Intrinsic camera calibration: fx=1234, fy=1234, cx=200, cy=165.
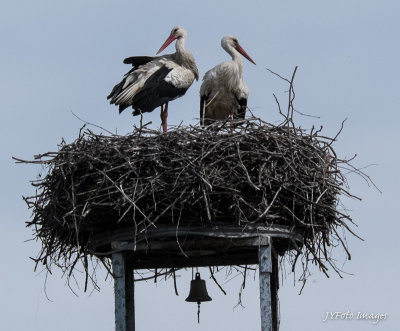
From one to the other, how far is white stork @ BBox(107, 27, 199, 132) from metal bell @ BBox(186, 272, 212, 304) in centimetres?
172

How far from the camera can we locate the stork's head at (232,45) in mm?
11039

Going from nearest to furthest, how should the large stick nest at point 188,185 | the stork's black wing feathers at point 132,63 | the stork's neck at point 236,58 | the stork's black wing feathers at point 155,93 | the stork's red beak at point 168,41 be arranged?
the large stick nest at point 188,185
the stork's black wing feathers at point 155,93
the stork's black wing feathers at point 132,63
the stork's neck at point 236,58
the stork's red beak at point 168,41

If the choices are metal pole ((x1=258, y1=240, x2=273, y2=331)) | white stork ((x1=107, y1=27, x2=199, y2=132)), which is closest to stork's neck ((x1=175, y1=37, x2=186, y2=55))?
white stork ((x1=107, y1=27, x2=199, y2=132))

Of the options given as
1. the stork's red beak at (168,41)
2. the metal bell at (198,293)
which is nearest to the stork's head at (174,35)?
the stork's red beak at (168,41)

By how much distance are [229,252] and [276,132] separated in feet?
3.51

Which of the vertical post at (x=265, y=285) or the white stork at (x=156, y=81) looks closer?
the vertical post at (x=265, y=285)

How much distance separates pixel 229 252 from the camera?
28.0ft

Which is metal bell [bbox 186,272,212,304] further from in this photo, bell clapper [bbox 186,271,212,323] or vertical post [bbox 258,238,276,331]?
vertical post [bbox 258,238,276,331]

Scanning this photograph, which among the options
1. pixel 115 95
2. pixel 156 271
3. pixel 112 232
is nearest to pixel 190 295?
pixel 156 271

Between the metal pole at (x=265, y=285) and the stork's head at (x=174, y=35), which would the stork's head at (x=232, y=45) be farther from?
the metal pole at (x=265, y=285)

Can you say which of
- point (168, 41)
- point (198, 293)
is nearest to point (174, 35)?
point (168, 41)

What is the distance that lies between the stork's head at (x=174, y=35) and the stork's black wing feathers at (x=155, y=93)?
620 millimetres

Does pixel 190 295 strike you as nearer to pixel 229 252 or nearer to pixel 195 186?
pixel 229 252

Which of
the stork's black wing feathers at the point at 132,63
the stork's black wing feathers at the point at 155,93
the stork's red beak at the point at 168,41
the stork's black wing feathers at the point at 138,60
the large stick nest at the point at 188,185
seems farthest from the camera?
the stork's red beak at the point at 168,41
